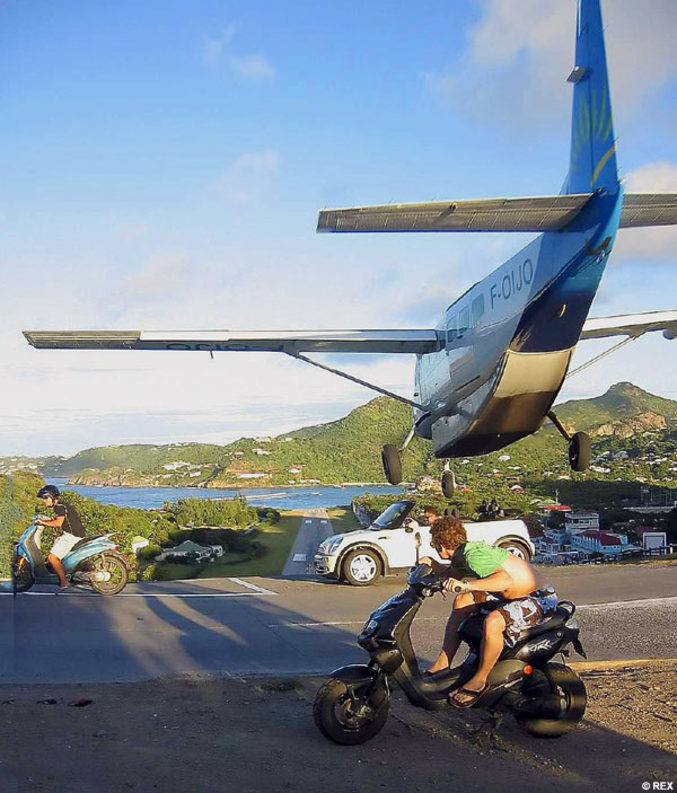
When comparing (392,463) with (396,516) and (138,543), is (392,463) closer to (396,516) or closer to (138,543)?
(396,516)

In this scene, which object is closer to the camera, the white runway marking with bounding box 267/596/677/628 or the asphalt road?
the asphalt road

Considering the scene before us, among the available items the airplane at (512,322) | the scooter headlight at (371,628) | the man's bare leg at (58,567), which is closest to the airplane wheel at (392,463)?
the airplane at (512,322)

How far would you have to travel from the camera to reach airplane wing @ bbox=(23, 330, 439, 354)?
674 inches

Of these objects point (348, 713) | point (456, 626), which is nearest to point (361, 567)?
point (456, 626)

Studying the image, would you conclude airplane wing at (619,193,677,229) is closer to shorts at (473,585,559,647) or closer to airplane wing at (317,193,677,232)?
airplane wing at (317,193,677,232)

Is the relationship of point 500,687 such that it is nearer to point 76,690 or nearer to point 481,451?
point 76,690

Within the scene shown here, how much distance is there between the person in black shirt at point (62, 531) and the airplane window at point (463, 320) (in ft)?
26.8

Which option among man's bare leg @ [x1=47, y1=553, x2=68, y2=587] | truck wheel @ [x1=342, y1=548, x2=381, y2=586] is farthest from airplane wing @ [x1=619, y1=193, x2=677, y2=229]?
man's bare leg @ [x1=47, y1=553, x2=68, y2=587]

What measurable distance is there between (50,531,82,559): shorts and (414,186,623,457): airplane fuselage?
766cm

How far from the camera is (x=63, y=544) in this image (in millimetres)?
12117

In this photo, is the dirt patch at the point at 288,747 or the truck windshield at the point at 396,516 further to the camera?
the truck windshield at the point at 396,516

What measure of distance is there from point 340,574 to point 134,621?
4090mm

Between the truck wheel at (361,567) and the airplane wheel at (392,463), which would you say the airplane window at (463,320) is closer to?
the airplane wheel at (392,463)

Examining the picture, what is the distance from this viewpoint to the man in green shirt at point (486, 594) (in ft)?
17.3
